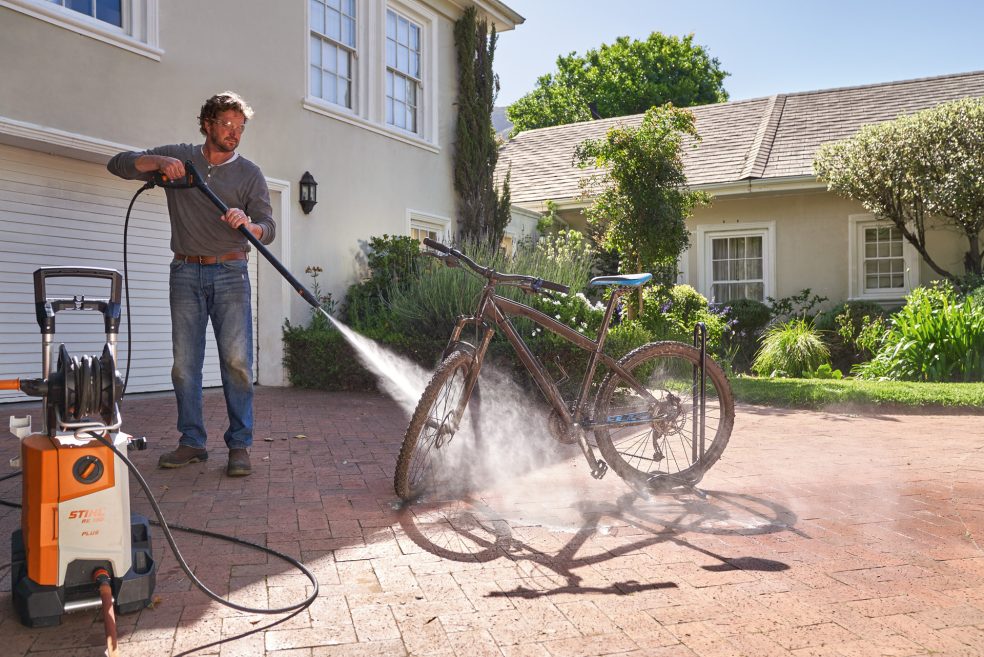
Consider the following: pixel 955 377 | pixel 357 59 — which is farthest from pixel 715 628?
pixel 357 59

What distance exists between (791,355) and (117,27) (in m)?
9.65

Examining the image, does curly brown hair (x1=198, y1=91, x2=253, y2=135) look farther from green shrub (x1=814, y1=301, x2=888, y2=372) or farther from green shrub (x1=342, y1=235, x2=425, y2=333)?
green shrub (x1=814, y1=301, x2=888, y2=372)

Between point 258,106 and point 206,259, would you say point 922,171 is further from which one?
point 206,259

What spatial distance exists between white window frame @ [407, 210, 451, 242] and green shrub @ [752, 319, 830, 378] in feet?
17.1

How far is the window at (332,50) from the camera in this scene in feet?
33.3

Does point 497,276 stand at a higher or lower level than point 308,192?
lower

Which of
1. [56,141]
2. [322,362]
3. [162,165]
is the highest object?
[56,141]

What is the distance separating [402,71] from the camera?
38.5 feet

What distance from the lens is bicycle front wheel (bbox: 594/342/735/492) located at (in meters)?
4.17

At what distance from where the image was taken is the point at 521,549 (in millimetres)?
3225

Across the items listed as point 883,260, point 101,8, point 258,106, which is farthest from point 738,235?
point 101,8

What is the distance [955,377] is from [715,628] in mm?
8897

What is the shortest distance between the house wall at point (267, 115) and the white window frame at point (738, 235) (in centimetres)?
577

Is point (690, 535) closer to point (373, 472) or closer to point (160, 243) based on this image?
point (373, 472)
